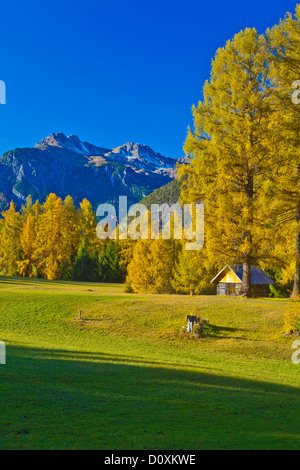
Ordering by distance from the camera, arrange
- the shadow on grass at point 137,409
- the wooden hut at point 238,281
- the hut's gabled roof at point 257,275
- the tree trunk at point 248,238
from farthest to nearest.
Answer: the wooden hut at point 238,281 < the hut's gabled roof at point 257,275 < the tree trunk at point 248,238 < the shadow on grass at point 137,409

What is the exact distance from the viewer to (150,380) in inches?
428

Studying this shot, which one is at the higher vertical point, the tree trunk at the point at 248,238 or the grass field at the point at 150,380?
the tree trunk at the point at 248,238

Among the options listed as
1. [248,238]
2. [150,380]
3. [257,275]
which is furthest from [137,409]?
[257,275]

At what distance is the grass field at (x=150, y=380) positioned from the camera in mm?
6438

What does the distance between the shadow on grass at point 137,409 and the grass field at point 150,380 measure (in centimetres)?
2

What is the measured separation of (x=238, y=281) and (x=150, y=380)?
111ft

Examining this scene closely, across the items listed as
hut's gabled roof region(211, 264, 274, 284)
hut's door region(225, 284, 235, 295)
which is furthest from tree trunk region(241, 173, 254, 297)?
hut's door region(225, 284, 235, 295)

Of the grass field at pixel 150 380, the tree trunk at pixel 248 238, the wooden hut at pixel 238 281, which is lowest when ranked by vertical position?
the grass field at pixel 150 380

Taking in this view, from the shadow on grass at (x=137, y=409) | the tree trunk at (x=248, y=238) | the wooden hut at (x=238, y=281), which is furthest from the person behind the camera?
the wooden hut at (x=238, y=281)

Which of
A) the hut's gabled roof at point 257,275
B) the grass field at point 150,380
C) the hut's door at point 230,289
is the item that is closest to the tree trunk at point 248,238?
the grass field at point 150,380

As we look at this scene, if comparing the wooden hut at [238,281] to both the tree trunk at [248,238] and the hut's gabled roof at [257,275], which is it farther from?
the tree trunk at [248,238]

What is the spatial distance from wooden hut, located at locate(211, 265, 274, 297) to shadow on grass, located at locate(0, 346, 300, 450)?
3045cm

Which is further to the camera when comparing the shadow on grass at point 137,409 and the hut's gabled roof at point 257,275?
the hut's gabled roof at point 257,275

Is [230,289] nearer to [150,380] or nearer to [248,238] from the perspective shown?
[248,238]
